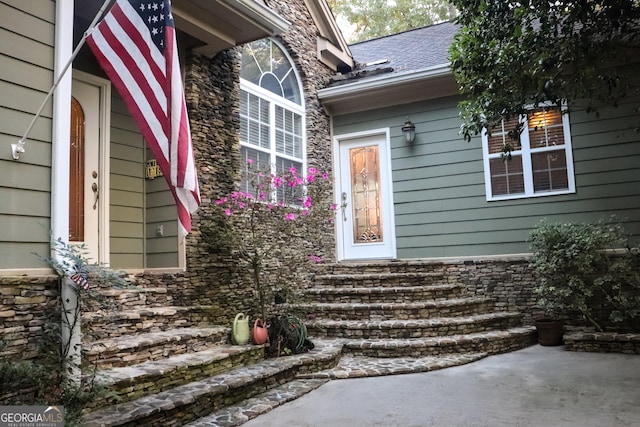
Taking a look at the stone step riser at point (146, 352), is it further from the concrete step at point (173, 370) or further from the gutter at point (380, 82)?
the gutter at point (380, 82)

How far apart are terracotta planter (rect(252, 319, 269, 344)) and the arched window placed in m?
1.94

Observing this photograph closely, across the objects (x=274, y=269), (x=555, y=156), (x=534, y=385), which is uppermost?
(x=555, y=156)

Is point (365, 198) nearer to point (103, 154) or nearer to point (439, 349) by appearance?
point (439, 349)

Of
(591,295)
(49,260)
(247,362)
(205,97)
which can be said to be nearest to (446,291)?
(591,295)

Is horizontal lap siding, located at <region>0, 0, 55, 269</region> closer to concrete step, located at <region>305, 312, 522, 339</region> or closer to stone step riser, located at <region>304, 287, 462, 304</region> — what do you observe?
concrete step, located at <region>305, 312, 522, 339</region>

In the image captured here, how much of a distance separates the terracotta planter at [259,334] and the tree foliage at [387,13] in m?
12.6

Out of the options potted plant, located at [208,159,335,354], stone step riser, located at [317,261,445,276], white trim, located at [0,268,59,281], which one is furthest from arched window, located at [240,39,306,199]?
white trim, located at [0,268,59,281]

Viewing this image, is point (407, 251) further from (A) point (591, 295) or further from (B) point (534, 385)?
(B) point (534, 385)

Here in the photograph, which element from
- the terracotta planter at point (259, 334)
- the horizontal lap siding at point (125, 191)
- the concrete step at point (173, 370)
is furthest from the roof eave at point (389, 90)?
the concrete step at point (173, 370)

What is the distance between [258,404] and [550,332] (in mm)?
3759

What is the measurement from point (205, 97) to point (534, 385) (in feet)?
13.9

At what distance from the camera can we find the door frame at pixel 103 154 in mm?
4641

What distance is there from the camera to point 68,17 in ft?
11.2

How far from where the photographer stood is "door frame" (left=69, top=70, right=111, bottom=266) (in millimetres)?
4641
